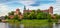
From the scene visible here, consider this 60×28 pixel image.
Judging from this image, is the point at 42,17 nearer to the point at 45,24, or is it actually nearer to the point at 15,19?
the point at 45,24

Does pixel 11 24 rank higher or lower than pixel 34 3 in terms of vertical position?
lower

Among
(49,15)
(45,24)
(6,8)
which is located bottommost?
(45,24)

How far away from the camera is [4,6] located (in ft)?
11.1

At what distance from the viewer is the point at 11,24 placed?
337 cm

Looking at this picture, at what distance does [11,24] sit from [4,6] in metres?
0.51

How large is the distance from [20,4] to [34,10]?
0.41 metres

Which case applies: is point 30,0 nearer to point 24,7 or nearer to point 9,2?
point 24,7

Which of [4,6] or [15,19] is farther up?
[4,6]

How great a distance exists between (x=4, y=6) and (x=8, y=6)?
105mm

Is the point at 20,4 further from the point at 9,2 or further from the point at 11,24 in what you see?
the point at 11,24

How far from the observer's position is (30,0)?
11.1ft

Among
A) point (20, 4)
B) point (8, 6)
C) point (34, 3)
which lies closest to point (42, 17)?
point (34, 3)

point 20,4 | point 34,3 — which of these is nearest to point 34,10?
point 34,3

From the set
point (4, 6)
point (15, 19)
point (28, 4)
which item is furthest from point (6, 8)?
point (28, 4)
